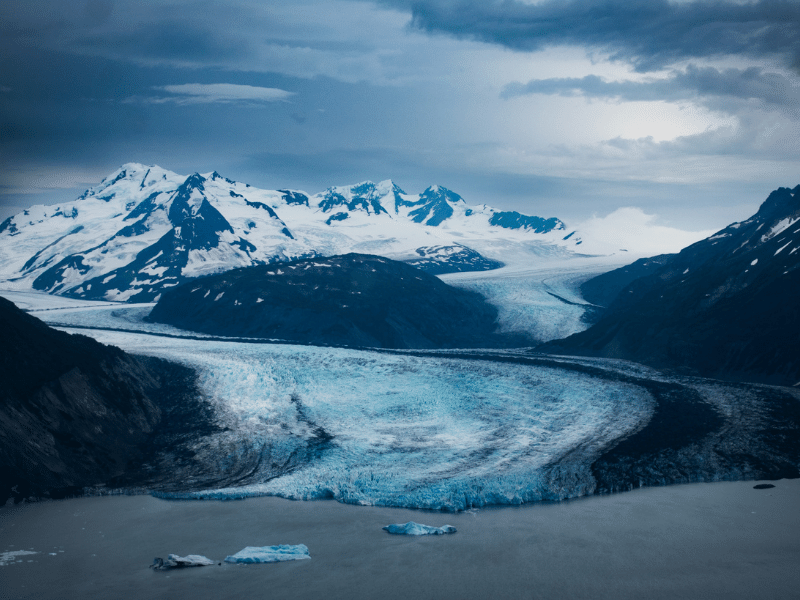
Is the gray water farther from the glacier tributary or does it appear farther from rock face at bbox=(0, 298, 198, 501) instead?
rock face at bbox=(0, 298, 198, 501)

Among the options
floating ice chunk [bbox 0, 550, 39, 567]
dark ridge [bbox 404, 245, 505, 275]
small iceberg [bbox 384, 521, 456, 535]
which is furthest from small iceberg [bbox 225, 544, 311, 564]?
dark ridge [bbox 404, 245, 505, 275]

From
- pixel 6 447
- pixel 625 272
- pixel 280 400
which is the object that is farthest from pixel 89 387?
pixel 625 272

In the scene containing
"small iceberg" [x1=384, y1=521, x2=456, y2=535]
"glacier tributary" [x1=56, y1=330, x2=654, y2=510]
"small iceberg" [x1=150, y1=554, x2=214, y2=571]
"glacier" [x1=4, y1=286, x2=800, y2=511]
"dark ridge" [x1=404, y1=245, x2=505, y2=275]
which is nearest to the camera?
"small iceberg" [x1=150, y1=554, x2=214, y2=571]

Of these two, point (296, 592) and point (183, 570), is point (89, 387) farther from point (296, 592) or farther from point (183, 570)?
point (296, 592)

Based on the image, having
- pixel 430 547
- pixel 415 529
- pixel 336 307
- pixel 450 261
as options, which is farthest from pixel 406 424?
pixel 450 261

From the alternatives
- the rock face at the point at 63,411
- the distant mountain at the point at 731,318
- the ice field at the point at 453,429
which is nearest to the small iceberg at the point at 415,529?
the ice field at the point at 453,429

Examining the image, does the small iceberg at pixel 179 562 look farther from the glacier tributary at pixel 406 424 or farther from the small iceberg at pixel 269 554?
the glacier tributary at pixel 406 424
